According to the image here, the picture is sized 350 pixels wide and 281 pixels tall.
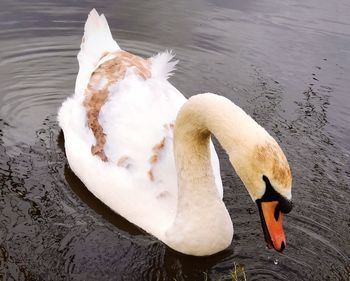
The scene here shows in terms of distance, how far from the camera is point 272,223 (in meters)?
4.02

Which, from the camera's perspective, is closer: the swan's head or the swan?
the swan's head

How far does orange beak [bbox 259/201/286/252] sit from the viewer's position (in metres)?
3.92

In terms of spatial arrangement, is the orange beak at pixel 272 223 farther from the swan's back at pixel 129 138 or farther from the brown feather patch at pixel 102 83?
the brown feather patch at pixel 102 83

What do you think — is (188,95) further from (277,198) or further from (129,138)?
(277,198)

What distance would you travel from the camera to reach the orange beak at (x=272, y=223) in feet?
12.9

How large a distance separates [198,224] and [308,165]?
1966mm

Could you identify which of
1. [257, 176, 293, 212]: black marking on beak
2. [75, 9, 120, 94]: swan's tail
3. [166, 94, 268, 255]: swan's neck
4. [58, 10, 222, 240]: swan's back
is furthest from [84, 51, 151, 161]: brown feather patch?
[257, 176, 293, 212]: black marking on beak

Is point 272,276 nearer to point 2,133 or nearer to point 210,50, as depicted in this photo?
point 2,133

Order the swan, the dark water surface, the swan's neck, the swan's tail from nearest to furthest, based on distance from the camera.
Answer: the swan
the swan's neck
the dark water surface
the swan's tail

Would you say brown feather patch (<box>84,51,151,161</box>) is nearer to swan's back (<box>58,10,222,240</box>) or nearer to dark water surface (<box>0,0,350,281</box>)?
swan's back (<box>58,10,222,240</box>)

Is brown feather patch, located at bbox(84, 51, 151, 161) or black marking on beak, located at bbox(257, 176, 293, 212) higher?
black marking on beak, located at bbox(257, 176, 293, 212)

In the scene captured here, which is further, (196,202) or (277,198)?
(196,202)

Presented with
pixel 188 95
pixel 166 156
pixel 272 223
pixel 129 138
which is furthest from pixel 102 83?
pixel 272 223

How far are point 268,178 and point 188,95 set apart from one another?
4.06 meters
